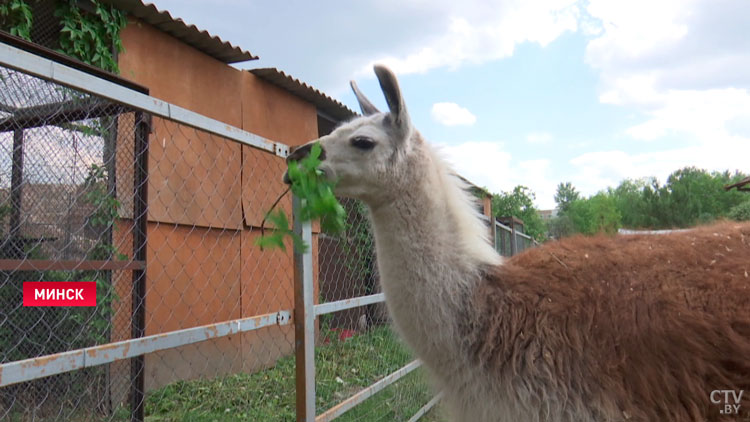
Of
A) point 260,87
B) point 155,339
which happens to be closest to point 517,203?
point 260,87

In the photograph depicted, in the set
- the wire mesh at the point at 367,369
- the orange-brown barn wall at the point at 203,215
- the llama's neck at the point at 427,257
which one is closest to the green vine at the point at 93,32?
the orange-brown barn wall at the point at 203,215

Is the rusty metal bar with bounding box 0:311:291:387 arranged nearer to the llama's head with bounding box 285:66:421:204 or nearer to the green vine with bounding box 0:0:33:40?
the llama's head with bounding box 285:66:421:204

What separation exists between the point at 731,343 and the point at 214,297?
16.0 feet

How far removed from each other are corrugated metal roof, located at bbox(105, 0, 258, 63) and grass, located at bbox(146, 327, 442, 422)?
3.82 meters

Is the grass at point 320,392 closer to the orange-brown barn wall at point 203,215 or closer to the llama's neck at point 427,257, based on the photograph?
the orange-brown barn wall at point 203,215

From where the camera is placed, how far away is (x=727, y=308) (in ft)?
6.89

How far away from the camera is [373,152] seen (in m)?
→ 2.65

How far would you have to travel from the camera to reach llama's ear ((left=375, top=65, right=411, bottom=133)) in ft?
8.39

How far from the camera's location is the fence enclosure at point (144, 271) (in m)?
2.45

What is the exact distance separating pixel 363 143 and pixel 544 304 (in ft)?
4.14

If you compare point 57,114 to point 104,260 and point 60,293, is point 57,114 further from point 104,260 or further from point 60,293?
point 60,293

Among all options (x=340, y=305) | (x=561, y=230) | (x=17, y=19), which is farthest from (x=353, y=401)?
(x=561, y=230)

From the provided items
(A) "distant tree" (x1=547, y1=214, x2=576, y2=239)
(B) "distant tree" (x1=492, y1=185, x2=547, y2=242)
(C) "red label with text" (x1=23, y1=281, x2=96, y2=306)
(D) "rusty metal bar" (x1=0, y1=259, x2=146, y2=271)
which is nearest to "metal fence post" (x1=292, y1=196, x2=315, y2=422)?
(D) "rusty metal bar" (x1=0, y1=259, x2=146, y2=271)

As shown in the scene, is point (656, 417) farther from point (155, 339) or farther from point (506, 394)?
point (155, 339)
